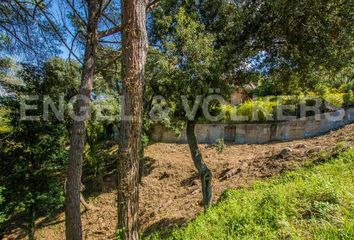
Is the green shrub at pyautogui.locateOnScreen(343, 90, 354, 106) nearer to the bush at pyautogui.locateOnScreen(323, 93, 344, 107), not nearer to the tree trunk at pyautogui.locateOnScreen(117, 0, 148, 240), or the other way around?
the bush at pyautogui.locateOnScreen(323, 93, 344, 107)

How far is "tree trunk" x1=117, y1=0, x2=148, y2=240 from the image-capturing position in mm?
2812

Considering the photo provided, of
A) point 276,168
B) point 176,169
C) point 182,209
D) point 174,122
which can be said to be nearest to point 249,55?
point 174,122

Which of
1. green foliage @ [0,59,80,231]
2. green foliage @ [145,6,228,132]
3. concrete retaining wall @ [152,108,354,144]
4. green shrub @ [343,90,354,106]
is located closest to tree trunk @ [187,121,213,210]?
green foliage @ [145,6,228,132]

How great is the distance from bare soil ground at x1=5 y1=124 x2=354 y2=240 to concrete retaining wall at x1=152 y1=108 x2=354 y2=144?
71cm

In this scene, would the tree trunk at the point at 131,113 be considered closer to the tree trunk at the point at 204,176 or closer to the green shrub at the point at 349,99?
the tree trunk at the point at 204,176

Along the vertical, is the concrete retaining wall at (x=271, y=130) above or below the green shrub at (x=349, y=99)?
below

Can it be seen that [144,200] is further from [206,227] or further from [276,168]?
[206,227]

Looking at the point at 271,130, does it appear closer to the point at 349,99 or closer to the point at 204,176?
the point at 349,99

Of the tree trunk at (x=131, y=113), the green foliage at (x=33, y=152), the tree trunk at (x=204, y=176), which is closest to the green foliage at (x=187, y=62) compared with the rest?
the tree trunk at (x=204, y=176)

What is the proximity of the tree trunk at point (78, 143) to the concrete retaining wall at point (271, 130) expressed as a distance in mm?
7963

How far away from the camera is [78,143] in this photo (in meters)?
4.93

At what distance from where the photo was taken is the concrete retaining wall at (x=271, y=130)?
8.66 meters

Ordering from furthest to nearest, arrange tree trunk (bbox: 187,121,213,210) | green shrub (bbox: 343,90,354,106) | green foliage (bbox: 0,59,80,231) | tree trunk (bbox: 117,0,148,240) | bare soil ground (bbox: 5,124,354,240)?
green shrub (bbox: 343,90,354,106), green foliage (bbox: 0,59,80,231), bare soil ground (bbox: 5,124,354,240), tree trunk (bbox: 187,121,213,210), tree trunk (bbox: 117,0,148,240)

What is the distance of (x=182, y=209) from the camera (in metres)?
6.85
